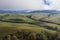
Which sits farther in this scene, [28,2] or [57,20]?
[28,2]

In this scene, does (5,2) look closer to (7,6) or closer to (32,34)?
(7,6)

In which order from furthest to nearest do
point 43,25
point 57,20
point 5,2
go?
1. point 5,2
2. point 57,20
3. point 43,25

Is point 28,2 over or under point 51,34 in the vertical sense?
over

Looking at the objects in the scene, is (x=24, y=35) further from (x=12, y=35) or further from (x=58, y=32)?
(x=58, y=32)

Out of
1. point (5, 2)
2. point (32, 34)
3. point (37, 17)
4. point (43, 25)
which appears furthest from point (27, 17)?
point (5, 2)

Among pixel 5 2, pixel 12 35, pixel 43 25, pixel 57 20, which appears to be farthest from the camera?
pixel 5 2

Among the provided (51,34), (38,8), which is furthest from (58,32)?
(38,8)
